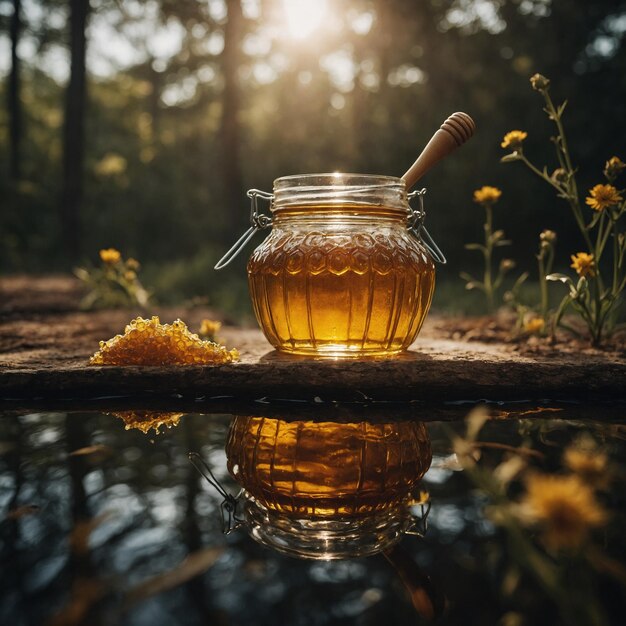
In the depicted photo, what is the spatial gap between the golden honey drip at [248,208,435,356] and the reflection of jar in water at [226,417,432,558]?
498mm

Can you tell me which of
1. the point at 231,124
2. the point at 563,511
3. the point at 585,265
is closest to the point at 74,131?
the point at 231,124

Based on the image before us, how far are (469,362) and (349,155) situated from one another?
859 centimetres

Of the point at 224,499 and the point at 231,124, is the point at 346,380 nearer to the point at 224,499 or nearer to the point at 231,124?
the point at 224,499

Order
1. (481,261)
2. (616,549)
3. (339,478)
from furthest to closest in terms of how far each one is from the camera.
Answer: (481,261), (339,478), (616,549)

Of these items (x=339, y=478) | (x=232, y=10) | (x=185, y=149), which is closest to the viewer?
(x=339, y=478)

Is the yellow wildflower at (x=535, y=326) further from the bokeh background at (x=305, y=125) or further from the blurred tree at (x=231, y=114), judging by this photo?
the blurred tree at (x=231, y=114)

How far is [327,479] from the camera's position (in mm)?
1312

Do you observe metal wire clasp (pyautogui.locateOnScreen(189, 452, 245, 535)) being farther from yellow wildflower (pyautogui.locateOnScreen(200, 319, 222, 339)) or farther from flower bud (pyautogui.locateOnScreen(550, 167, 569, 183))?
flower bud (pyautogui.locateOnScreen(550, 167, 569, 183))

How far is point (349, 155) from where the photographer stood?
10320 mm

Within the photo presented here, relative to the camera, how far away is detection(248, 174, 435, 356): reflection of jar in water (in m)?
2.14

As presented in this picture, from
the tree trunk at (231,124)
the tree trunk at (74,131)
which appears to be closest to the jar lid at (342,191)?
the tree trunk at (231,124)

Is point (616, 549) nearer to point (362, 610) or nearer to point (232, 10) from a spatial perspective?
point (362, 610)

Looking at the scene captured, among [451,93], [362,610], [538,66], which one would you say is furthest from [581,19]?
[362,610]

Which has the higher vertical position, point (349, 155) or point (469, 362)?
point (349, 155)
